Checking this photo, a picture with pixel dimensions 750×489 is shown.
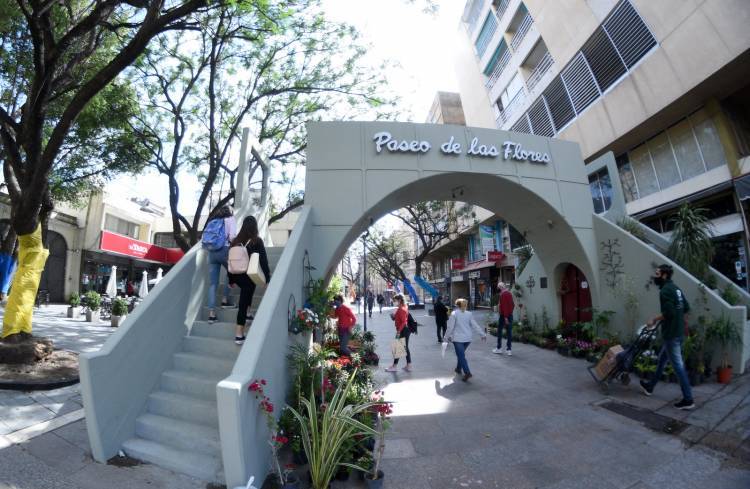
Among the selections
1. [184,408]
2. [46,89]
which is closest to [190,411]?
[184,408]

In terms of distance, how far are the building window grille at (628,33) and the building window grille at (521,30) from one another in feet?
19.4

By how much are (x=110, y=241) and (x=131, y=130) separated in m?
14.9

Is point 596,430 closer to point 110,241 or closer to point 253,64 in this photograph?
point 253,64

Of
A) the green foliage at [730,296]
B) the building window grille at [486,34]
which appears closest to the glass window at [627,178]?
the green foliage at [730,296]

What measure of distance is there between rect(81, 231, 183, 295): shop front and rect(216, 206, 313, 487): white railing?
69.7ft

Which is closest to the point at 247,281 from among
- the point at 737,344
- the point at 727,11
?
the point at 737,344

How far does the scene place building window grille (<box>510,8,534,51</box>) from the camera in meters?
19.1

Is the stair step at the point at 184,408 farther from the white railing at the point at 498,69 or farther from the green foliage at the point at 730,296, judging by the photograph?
the white railing at the point at 498,69

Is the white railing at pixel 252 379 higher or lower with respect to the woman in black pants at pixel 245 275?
lower

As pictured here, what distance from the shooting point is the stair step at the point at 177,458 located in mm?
3217

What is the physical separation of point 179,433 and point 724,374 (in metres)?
8.08

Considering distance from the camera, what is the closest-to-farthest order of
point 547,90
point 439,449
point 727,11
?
point 439,449, point 727,11, point 547,90

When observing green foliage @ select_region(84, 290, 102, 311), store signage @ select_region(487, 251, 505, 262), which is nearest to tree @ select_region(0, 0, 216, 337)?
green foliage @ select_region(84, 290, 102, 311)

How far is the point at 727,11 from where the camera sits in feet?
31.3
